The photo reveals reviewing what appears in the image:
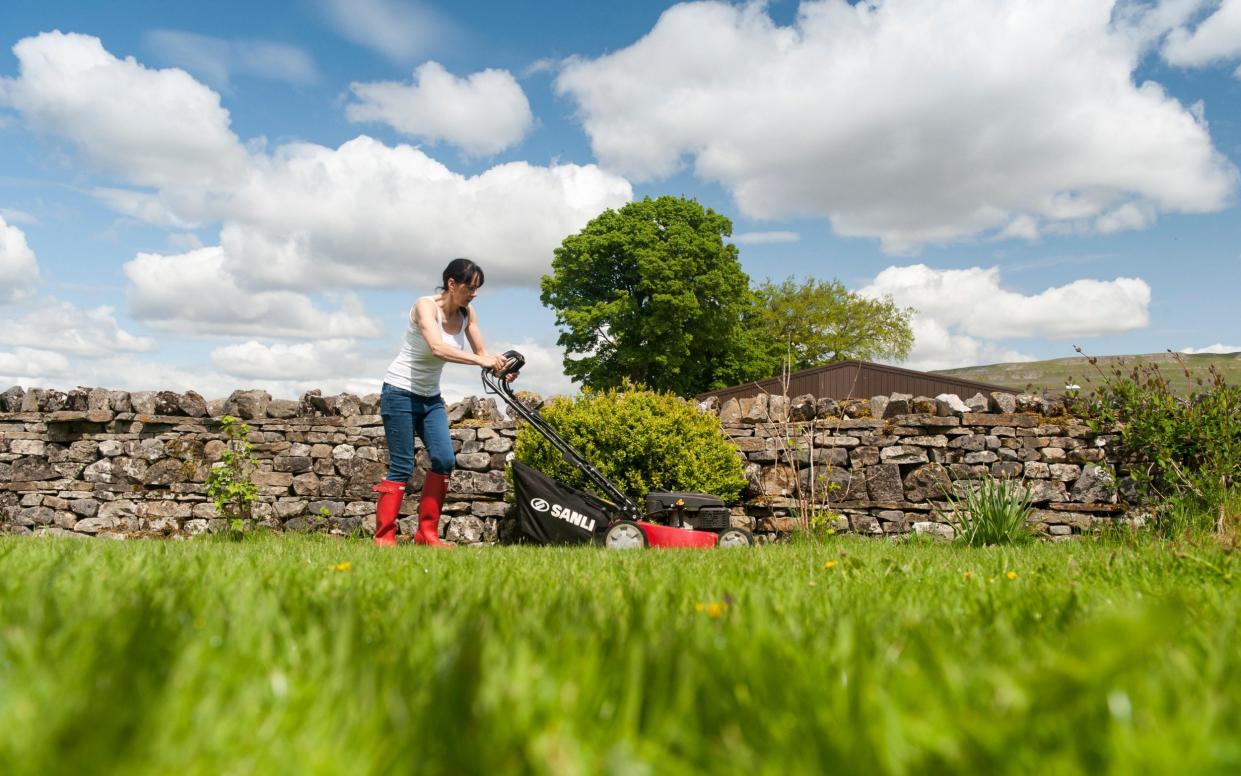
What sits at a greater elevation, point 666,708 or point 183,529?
point 666,708

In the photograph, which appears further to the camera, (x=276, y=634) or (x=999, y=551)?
(x=999, y=551)

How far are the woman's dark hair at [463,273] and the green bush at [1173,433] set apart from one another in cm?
556

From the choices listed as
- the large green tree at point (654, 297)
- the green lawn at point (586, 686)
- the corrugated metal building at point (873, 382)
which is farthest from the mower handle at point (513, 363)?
the large green tree at point (654, 297)

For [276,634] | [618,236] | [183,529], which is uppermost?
[618,236]

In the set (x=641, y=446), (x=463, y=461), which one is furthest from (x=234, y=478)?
(x=641, y=446)

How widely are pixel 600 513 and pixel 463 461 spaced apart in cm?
222

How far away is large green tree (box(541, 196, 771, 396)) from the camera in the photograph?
29641 millimetres

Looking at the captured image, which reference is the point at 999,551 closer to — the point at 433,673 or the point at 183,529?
the point at 433,673

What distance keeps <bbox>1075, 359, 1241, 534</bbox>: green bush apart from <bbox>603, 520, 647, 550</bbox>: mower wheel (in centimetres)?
425

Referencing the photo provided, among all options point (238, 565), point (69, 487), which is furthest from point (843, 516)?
point (69, 487)

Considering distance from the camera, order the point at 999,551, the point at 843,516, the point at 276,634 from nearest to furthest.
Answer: the point at 276,634 → the point at 999,551 → the point at 843,516

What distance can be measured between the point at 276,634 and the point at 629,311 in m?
28.4

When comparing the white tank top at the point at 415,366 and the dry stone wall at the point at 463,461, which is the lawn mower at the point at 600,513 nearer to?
the white tank top at the point at 415,366

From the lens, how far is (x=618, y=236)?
30.1 metres
